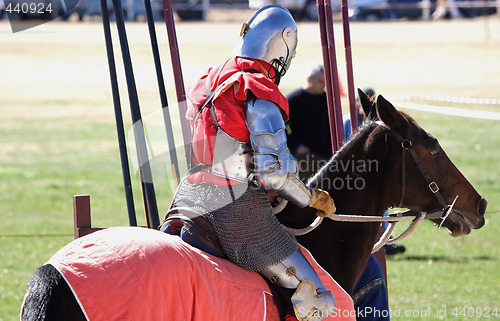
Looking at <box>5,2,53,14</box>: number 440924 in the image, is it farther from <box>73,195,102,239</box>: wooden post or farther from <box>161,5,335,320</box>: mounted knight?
<box>161,5,335,320</box>: mounted knight

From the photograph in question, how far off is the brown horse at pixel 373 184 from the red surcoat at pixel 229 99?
1.76ft

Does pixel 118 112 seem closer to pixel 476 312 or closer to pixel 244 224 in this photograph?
pixel 244 224

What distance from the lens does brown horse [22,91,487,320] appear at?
12.1 feet

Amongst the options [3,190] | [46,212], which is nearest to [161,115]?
[46,212]

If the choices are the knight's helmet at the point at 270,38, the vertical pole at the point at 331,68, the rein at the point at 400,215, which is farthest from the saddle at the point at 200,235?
the vertical pole at the point at 331,68

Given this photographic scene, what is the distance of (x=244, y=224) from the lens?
3293mm

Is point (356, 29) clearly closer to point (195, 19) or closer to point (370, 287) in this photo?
point (195, 19)

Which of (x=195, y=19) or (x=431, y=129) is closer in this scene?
(x=431, y=129)

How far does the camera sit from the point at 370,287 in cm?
441

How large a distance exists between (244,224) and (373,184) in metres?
0.79

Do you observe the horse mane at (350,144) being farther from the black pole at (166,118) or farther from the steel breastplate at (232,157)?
the black pole at (166,118)


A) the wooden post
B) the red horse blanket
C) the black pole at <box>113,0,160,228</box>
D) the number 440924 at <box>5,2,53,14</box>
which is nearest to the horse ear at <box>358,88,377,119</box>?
the red horse blanket

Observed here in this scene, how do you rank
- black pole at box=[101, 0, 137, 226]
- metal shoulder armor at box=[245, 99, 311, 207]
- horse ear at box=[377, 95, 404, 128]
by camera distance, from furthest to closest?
black pole at box=[101, 0, 137, 226] < horse ear at box=[377, 95, 404, 128] < metal shoulder armor at box=[245, 99, 311, 207]

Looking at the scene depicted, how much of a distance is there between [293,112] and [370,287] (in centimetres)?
349
